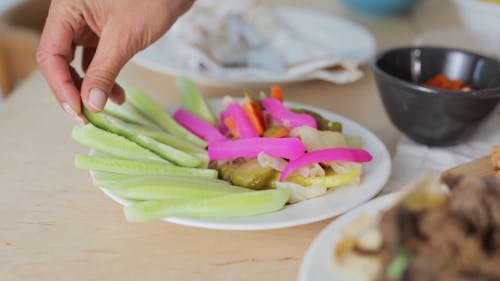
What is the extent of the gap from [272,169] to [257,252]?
156 mm

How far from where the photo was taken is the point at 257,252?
901mm

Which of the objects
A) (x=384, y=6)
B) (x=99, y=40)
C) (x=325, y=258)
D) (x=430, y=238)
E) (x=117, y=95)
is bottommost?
(x=384, y=6)

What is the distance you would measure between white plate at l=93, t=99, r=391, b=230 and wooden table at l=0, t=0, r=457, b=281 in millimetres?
52

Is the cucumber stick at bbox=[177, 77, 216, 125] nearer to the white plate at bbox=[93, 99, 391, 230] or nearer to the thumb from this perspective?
the thumb

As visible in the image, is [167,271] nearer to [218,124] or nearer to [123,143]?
[123,143]

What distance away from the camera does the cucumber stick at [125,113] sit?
113cm

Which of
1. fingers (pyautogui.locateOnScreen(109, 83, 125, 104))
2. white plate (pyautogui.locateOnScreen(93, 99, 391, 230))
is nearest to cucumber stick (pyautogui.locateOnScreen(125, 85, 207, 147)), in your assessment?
fingers (pyautogui.locateOnScreen(109, 83, 125, 104))

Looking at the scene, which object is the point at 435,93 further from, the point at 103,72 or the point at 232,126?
the point at 103,72

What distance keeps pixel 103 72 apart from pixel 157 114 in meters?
0.18

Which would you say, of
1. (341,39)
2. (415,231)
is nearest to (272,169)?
(415,231)

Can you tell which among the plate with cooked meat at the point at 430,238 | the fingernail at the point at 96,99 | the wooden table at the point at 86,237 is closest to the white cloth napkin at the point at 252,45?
the wooden table at the point at 86,237

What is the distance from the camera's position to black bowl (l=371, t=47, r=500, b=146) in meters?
1.15

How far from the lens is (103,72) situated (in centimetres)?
103

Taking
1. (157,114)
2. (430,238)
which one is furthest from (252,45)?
(430,238)
